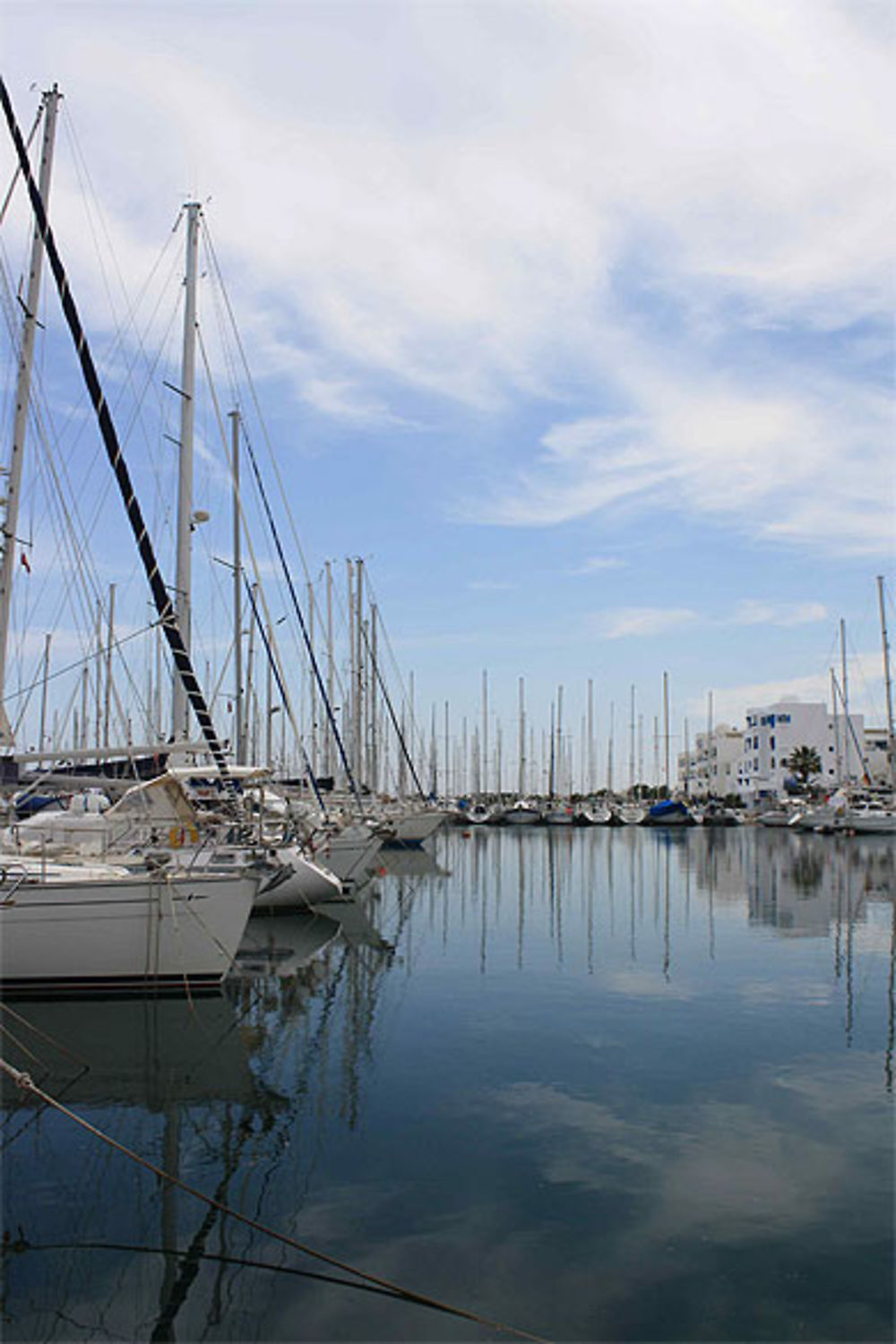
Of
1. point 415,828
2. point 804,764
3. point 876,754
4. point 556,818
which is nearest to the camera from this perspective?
point 415,828

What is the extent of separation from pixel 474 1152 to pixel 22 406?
16236mm

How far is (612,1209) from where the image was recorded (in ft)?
29.8

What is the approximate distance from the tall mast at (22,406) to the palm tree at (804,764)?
113 m

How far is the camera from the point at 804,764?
122 m

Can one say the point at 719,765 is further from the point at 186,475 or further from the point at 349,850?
the point at 186,475

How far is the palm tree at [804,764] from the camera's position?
121688mm

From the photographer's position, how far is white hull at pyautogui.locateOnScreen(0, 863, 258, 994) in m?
16.6

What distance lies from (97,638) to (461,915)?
543 inches

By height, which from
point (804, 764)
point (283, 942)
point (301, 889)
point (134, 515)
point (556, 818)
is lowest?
point (556, 818)

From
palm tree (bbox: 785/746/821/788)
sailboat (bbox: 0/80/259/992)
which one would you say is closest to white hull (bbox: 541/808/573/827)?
palm tree (bbox: 785/746/821/788)

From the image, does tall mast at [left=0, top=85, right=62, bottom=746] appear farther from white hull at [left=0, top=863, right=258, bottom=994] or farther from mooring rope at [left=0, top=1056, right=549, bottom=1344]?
mooring rope at [left=0, top=1056, right=549, bottom=1344]

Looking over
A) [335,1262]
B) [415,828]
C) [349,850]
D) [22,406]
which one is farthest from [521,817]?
[335,1262]

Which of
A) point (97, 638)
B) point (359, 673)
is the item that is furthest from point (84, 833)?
point (359, 673)

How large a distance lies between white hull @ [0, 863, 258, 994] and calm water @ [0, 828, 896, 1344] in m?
0.61
